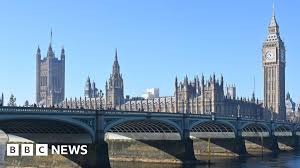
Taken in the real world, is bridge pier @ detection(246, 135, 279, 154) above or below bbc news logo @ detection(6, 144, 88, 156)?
below

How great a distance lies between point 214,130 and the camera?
300 ft

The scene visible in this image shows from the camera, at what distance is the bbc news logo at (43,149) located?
57397mm

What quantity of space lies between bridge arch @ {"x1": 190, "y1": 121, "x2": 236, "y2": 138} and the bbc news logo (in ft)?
110

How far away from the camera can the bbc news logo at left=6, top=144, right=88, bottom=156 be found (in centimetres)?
5740

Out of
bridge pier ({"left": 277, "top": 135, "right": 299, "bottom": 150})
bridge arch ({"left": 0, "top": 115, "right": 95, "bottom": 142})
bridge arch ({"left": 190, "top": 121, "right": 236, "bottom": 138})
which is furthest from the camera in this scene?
bridge pier ({"left": 277, "top": 135, "right": 299, "bottom": 150})

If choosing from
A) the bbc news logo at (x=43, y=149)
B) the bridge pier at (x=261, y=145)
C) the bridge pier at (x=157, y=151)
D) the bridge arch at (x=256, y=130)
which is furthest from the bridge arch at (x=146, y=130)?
the bridge arch at (x=256, y=130)

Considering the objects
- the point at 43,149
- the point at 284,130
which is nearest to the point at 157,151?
the point at 43,149

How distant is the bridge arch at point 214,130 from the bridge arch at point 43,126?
109ft

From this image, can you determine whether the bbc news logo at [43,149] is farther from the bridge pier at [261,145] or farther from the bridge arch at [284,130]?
the bridge arch at [284,130]

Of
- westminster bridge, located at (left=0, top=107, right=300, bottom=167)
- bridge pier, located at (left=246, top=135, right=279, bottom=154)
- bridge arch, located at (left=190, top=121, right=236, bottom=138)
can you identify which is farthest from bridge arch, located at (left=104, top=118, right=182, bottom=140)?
bridge pier, located at (left=246, top=135, right=279, bottom=154)

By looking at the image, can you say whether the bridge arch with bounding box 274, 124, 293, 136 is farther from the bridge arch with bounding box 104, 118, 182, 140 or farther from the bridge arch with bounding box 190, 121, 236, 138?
the bridge arch with bounding box 104, 118, 182, 140

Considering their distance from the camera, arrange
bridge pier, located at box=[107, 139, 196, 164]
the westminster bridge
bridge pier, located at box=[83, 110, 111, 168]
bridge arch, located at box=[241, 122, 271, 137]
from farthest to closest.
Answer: bridge arch, located at box=[241, 122, 271, 137] < bridge pier, located at box=[107, 139, 196, 164] < bridge pier, located at box=[83, 110, 111, 168] < the westminster bridge

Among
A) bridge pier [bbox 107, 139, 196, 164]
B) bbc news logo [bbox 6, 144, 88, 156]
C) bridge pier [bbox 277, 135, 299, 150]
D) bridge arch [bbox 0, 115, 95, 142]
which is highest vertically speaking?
bridge arch [bbox 0, 115, 95, 142]

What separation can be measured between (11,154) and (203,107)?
10159 centimetres
